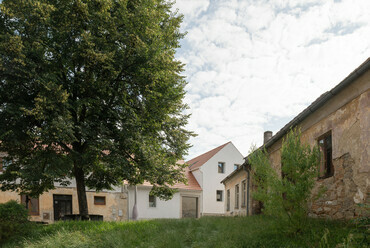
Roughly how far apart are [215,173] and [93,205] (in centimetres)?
1276

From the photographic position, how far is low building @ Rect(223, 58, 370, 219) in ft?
25.1

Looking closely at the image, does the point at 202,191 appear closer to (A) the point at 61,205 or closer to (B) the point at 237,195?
(B) the point at 237,195

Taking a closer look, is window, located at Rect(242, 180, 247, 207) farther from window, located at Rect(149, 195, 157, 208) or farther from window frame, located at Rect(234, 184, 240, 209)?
window, located at Rect(149, 195, 157, 208)

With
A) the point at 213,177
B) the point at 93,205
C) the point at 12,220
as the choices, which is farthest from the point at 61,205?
the point at 213,177

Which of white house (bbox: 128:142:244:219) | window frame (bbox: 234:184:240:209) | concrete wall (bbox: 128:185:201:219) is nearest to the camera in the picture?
window frame (bbox: 234:184:240:209)

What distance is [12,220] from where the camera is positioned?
10.7m

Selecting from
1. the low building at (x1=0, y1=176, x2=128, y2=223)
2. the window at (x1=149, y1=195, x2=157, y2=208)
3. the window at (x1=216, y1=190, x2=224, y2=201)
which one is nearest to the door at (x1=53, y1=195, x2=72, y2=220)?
the low building at (x1=0, y1=176, x2=128, y2=223)

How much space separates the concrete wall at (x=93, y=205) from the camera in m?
21.1

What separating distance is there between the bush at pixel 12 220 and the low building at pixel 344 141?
8784 millimetres

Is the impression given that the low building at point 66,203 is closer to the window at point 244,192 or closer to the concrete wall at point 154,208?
the concrete wall at point 154,208

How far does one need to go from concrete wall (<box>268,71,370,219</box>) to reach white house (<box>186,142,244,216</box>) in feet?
67.9

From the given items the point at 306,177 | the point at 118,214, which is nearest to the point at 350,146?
the point at 306,177

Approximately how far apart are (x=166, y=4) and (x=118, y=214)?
16.0 m

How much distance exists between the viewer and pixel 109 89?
41.0 feet
